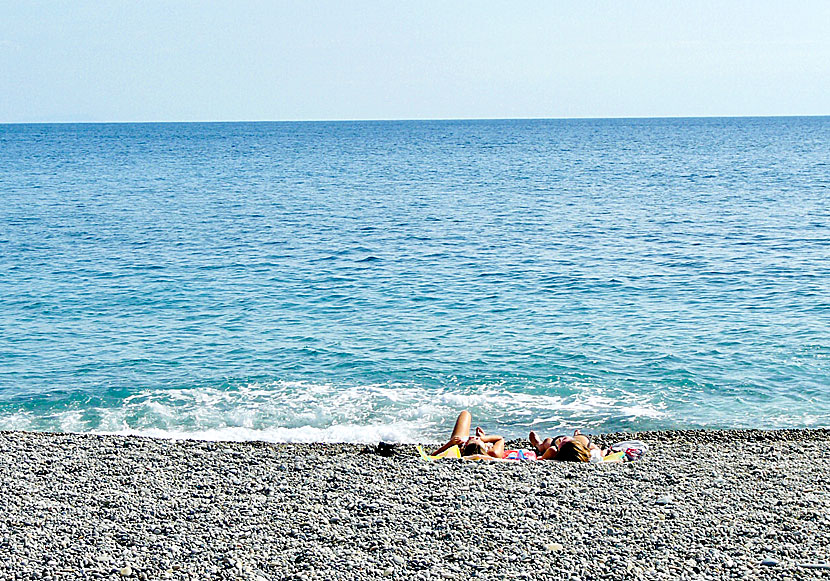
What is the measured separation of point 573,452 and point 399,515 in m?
3.23

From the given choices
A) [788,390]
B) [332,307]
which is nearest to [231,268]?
[332,307]

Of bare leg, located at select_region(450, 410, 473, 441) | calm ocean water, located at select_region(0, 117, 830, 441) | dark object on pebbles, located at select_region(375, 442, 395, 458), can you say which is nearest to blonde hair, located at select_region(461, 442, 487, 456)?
bare leg, located at select_region(450, 410, 473, 441)

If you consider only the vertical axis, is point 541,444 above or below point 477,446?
below

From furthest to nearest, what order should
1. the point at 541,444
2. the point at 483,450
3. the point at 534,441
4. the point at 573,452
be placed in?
the point at 534,441 → the point at 541,444 → the point at 483,450 → the point at 573,452

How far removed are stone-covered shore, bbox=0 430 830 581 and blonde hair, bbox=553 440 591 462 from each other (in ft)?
0.89

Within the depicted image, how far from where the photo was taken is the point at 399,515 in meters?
9.20

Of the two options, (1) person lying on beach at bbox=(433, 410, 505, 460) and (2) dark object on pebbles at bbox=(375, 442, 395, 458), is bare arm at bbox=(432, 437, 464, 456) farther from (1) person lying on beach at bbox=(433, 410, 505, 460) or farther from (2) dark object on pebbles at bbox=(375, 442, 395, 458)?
(2) dark object on pebbles at bbox=(375, 442, 395, 458)

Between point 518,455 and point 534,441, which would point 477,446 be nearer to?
point 518,455

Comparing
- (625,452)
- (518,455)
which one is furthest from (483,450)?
(625,452)

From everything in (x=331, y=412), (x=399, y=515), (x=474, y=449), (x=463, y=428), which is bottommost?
(x=331, y=412)

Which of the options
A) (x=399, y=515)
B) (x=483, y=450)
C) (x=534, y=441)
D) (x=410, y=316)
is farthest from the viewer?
(x=410, y=316)

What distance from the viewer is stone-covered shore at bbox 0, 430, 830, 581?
8023 millimetres

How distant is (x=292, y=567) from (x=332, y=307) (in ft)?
45.1

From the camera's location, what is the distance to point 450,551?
834 cm
